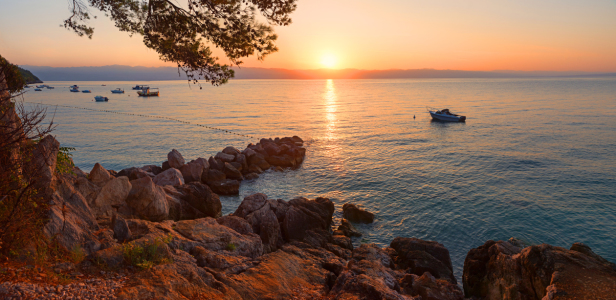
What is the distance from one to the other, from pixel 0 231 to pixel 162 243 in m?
3.98

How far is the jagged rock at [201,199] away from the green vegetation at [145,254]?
9667mm

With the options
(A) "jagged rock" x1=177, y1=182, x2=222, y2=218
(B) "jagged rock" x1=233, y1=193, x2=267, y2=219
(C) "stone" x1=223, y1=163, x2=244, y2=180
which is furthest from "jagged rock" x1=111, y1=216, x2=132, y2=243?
(C) "stone" x1=223, y1=163, x2=244, y2=180

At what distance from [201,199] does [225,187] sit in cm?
767

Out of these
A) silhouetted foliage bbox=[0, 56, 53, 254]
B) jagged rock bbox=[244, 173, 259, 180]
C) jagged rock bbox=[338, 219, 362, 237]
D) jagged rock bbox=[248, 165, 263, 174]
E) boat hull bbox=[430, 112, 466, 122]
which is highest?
silhouetted foliage bbox=[0, 56, 53, 254]

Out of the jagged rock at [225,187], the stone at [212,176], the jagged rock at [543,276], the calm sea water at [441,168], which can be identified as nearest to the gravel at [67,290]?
the jagged rock at [543,276]

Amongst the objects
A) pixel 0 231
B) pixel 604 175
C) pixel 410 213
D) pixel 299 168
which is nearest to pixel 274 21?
pixel 0 231

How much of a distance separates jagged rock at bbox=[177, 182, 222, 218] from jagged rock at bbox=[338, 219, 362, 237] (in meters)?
8.35

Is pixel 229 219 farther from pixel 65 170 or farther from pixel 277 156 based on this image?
pixel 277 156

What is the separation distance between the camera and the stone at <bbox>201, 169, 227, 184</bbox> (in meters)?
28.7

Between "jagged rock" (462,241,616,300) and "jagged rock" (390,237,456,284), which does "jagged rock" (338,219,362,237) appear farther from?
"jagged rock" (462,241,616,300)

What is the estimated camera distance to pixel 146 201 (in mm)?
15461

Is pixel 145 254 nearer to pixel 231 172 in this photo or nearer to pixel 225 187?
pixel 225 187

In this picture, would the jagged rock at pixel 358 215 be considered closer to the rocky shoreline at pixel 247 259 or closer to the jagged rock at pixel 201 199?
the rocky shoreline at pixel 247 259

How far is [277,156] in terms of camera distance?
124ft
